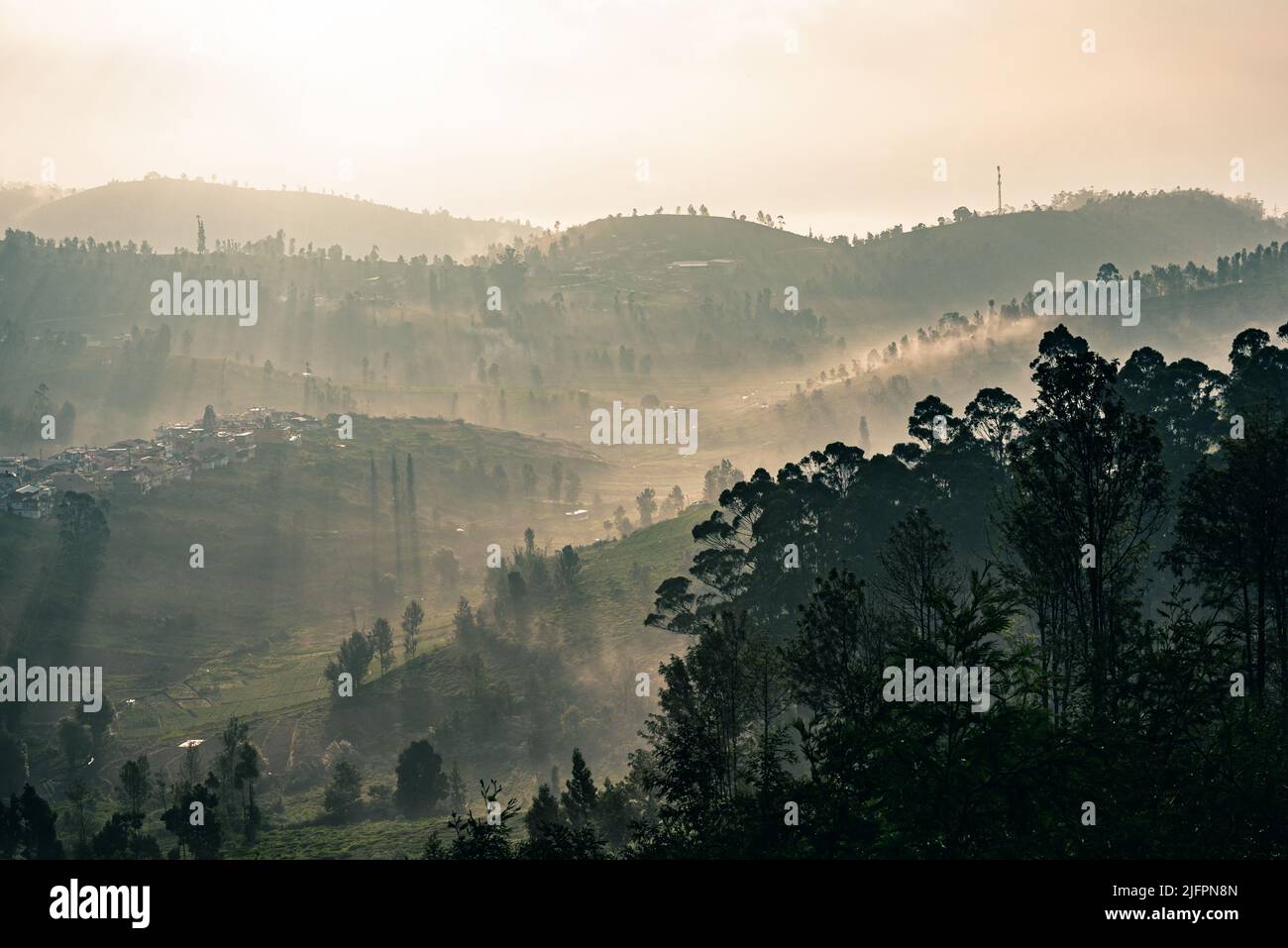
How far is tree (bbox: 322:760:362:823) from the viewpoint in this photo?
422 ft

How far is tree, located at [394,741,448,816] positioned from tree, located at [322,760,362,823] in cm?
445

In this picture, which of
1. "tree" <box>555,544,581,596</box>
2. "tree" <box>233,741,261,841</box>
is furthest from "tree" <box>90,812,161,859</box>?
"tree" <box>555,544,581,596</box>

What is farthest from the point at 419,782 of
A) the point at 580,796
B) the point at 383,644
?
the point at 383,644

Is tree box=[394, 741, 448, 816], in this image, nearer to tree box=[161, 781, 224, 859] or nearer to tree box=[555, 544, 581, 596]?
tree box=[161, 781, 224, 859]

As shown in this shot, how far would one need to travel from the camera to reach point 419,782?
130 metres

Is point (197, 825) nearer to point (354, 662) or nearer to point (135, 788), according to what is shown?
point (135, 788)

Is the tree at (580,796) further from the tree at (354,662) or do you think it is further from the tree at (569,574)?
the tree at (354,662)

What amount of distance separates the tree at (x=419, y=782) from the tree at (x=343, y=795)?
14.6ft

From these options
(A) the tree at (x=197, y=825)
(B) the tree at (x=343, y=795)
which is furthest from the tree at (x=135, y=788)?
(B) the tree at (x=343, y=795)

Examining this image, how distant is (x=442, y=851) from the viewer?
7256 cm

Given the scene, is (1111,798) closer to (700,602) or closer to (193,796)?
(700,602)

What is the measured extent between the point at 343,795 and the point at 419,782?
28.2ft
